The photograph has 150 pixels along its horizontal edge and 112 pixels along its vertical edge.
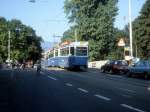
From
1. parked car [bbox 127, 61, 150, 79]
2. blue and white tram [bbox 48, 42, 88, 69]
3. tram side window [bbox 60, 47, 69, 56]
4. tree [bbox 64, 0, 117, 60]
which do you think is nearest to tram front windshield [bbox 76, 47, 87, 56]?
blue and white tram [bbox 48, 42, 88, 69]

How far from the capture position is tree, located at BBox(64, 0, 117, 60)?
79.7m

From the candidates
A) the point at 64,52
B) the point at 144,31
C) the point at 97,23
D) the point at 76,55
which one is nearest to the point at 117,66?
the point at 76,55

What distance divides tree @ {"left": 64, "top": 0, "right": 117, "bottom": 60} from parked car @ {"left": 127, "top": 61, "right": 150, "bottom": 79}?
35.7 m

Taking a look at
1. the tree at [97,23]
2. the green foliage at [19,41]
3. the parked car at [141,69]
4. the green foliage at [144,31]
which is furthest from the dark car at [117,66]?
the green foliage at [19,41]

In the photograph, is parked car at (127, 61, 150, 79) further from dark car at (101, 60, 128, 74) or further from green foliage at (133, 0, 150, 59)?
green foliage at (133, 0, 150, 59)

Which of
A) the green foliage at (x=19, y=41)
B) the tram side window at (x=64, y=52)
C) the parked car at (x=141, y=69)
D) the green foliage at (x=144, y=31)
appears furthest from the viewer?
the green foliage at (x=19, y=41)

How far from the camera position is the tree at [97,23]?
79.7m

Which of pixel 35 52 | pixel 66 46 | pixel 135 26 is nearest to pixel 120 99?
pixel 66 46

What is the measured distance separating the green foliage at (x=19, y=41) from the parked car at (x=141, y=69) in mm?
84606

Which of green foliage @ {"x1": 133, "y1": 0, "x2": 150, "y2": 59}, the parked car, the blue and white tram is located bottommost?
the parked car

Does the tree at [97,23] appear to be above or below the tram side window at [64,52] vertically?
above

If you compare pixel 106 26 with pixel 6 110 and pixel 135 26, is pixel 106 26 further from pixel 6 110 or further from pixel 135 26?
pixel 6 110

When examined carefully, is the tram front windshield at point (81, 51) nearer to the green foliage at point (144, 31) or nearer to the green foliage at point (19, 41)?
the green foliage at point (144, 31)

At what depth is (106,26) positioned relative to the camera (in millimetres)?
79750
